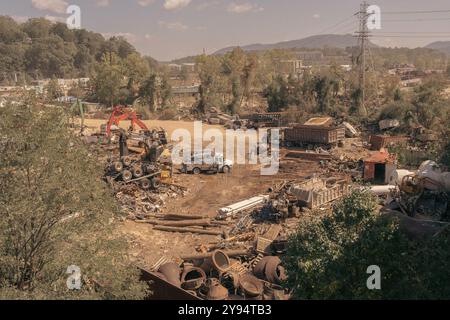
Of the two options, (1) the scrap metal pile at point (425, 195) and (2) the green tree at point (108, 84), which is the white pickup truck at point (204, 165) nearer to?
(1) the scrap metal pile at point (425, 195)

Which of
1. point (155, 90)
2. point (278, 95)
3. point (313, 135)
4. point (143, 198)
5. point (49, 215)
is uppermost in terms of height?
point (155, 90)

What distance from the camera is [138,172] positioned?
20.3 meters

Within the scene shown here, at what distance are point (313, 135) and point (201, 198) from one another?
12.4 metres

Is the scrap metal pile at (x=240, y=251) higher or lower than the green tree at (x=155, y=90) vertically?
lower

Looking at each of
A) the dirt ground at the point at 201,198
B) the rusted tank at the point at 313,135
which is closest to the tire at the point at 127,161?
the dirt ground at the point at 201,198

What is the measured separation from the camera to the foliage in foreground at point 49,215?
26.5 ft

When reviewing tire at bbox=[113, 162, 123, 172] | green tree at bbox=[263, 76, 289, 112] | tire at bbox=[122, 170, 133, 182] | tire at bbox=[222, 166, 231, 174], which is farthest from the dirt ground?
green tree at bbox=[263, 76, 289, 112]

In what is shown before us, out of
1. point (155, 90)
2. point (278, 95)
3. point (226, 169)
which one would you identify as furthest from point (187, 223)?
point (155, 90)

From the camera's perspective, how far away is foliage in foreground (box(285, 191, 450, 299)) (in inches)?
282

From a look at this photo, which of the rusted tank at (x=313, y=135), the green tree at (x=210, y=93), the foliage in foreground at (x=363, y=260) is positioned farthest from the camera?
the green tree at (x=210, y=93)

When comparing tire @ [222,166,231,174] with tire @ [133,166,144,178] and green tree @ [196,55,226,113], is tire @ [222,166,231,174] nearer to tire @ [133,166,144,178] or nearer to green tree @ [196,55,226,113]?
tire @ [133,166,144,178]

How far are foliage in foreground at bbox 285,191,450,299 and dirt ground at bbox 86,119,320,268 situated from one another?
7070mm

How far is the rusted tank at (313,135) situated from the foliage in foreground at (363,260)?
20.2 m

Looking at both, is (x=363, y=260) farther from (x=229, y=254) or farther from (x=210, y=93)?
(x=210, y=93)
